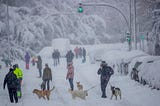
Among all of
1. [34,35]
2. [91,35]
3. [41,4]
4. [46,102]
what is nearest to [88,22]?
[91,35]

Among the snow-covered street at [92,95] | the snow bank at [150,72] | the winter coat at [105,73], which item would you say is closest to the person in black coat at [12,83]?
the snow-covered street at [92,95]

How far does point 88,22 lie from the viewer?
62.9 metres

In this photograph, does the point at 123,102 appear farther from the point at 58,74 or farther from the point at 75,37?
the point at 75,37

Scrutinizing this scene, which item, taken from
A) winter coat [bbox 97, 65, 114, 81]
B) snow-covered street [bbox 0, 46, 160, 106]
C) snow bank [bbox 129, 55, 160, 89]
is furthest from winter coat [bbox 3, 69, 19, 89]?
snow bank [bbox 129, 55, 160, 89]

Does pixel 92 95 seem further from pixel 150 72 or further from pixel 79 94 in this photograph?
pixel 150 72

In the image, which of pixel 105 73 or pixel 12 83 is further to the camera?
pixel 105 73

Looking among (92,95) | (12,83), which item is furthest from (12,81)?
(92,95)

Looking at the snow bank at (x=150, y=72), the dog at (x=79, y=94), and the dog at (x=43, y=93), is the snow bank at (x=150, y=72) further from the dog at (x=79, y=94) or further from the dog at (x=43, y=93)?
the dog at (x=43, y=93)

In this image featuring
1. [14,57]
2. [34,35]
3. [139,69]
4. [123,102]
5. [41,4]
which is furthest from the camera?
[41,4]

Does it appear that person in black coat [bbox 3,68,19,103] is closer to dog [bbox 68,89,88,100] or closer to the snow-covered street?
the snow-covered street

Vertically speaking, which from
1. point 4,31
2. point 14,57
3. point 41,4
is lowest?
point 14,57

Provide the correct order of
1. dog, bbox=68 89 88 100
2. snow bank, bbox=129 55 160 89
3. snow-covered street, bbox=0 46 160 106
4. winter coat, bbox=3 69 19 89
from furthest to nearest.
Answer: snow bank, bbox=129 55 160 89 → dog, bbox=68 89 88 100 → winter coat, bbox=3 69 19 89 → snow-covered street, bbox=0 46 160 106

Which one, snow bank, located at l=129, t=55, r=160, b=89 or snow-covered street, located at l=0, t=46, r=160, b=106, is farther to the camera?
snow bank, located at l=129, t=55, r=160, b=89

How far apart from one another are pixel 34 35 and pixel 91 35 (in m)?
11.8
